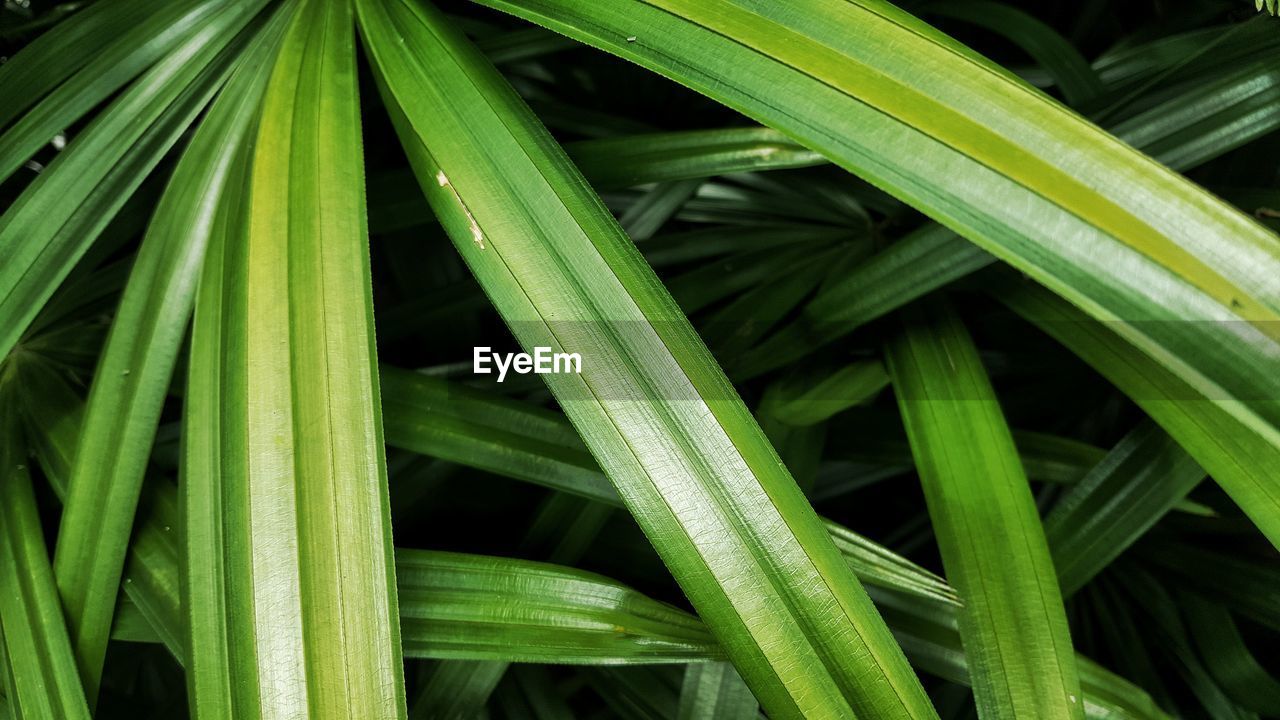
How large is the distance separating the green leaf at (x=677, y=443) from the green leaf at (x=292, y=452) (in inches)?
2.9

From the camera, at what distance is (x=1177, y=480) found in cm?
55

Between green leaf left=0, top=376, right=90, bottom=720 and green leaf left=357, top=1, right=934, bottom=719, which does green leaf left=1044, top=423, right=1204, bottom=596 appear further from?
green leaf left=0, top=376, right=90, bottom=720

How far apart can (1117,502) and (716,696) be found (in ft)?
1.06

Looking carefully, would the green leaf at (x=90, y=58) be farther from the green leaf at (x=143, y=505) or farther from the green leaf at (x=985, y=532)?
the green leaf at (x=985, y=532)

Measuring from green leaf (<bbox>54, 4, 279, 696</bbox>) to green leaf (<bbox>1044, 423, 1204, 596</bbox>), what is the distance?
619 millimetres

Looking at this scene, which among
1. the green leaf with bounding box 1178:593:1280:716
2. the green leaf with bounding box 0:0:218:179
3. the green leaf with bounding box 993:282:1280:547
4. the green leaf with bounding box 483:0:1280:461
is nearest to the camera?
the green leaf with bounding box 483:0:1280:461

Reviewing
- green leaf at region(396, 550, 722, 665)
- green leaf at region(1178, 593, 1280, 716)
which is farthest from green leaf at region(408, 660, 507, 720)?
green leaf at region(1178, 593, 1280, 716)

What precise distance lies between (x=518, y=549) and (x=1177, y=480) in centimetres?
49

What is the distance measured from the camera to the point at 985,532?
0.48 m

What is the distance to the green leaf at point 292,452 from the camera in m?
0.32

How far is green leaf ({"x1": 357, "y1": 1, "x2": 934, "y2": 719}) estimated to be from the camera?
31 centimetres

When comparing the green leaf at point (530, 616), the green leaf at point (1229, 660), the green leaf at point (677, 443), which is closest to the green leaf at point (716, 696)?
the green leaf at point (530, 616)

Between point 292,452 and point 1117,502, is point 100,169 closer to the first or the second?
point 292,452

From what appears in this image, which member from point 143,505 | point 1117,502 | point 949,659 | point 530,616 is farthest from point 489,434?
point 1117,502
